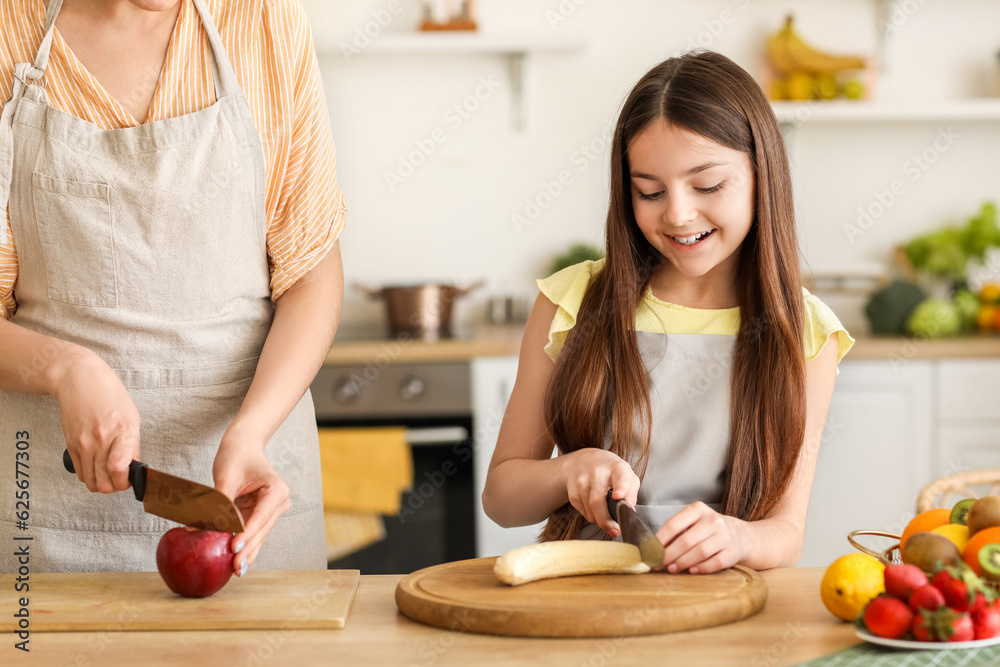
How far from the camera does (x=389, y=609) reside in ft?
2.90

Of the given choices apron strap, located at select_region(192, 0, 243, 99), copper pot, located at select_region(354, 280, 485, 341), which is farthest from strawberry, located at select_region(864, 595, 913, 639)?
copper pot, located at select_region(354, 280, 485, 341)

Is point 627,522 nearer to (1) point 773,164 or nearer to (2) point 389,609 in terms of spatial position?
(2) point 389,609

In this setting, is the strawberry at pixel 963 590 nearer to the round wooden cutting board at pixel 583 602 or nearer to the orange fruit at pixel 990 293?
the round wooden cutting board at pixel 583 602

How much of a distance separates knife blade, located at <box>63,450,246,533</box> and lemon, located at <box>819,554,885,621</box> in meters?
0.54

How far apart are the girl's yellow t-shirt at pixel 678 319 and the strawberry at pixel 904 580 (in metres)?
0.50

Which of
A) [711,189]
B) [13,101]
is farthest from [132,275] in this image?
[711,189]

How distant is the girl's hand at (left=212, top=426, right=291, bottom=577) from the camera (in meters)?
0.90

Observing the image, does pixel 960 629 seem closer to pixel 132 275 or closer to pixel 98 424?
pixel 98 424

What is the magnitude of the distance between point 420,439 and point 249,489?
4.76 feet

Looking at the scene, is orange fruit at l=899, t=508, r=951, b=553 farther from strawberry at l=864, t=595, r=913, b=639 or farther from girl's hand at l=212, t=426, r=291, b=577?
girl's hand at l=212, t=426, r=291, b=577

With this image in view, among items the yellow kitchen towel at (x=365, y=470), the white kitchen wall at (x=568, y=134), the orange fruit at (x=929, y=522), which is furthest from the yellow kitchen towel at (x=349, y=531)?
the orange fruit at (x=929, y=522)

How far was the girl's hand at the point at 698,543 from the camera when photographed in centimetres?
91

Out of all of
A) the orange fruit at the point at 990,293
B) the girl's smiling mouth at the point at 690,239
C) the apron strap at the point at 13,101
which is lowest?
the orange fruit at the point at 990,293

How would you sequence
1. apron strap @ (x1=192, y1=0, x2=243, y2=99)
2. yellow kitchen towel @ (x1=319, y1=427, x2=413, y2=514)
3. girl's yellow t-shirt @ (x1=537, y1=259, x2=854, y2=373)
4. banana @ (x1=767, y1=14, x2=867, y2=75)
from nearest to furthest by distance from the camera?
apron strap @ (x1=192, y1=0, x2=243, y2=99) → girl's yellow t-shirt @ (x1=537, y1=259, x2=854, y2=373) → yellow kitchen towel @ (x1=319, y1=427, x2=413, y2=514) → banana @ (x1=767, y1=14, x2=867, y2=75)
